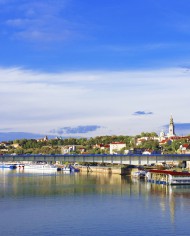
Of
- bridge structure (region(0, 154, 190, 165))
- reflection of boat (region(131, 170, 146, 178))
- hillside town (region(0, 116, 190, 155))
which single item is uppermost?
hillside town (region(0, 116, 190, 155))

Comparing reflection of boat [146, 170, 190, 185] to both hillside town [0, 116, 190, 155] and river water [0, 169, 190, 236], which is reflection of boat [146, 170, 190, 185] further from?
hillside town [0, 116, 190, 155]

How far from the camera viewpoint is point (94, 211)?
132 feet

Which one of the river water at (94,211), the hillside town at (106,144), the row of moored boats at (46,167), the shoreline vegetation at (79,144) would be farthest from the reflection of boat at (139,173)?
the shoreline vegetation at (79,144)

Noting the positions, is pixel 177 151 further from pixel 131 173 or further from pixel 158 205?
pixel 158 205

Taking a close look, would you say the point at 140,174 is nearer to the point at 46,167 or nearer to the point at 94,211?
the point at 46,167

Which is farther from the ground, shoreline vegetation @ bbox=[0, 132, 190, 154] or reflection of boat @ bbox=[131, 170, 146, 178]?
shoreline vegetation @ bbox=[0, 132, 190, 154]

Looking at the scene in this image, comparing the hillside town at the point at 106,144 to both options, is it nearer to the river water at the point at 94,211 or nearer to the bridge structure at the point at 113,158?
the bridge structure at the point at 113,158

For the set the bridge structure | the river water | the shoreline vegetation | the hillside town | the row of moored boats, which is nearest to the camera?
the river water

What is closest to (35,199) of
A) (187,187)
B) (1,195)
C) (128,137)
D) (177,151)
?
(1,195)

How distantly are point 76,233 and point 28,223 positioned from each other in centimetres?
435

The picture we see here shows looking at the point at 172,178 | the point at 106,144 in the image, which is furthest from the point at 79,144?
the point at 172,178

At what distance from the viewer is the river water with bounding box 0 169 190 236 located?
33344 mm

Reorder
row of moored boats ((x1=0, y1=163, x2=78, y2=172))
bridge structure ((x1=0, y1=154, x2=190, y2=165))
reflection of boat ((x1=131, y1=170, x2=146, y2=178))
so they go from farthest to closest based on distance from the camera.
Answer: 1. row of moored boats ((x1=0, y1=163, x2=78, y2=172))
2. reflection of boat ((x1=131, y1=170, x2=146, y2=178))
3. bridge structure ((x1=0, y1=154, x2=190, y2=165))

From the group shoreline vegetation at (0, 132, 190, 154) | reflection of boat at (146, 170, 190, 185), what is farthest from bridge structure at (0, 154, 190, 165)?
shoreline vegetation at (0, 132, 190, 154)
